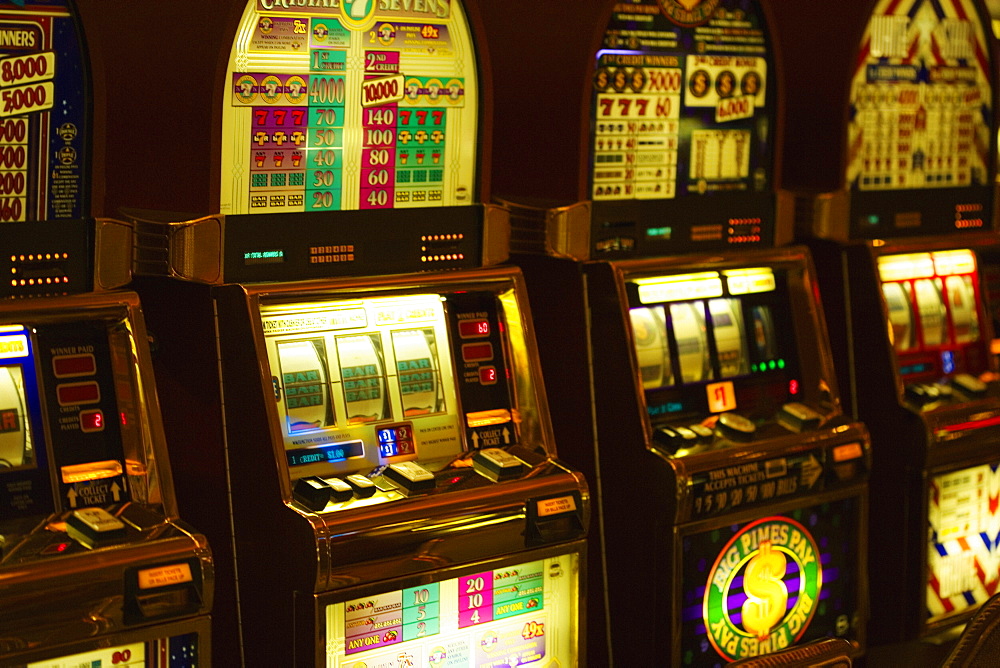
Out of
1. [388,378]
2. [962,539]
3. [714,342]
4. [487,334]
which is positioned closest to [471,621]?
[388,378]

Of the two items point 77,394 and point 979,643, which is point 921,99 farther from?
point 77,394

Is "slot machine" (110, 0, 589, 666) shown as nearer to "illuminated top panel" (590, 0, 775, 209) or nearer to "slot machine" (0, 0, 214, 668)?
"slot machine" (0, 0, 214, 668)

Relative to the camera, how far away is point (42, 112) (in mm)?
2701

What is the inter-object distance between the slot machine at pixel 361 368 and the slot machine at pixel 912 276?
149 cm

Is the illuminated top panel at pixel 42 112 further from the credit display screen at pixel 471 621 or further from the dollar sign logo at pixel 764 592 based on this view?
the dollar sign logo at pixel 764 592

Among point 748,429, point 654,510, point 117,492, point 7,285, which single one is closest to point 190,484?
point 117,492

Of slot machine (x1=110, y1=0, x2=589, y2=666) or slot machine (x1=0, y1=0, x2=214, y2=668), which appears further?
slot machine (x1=110, y1=0, x2=589, y2=666)

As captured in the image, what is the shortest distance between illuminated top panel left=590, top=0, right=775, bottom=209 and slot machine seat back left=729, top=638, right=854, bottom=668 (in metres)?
1.34

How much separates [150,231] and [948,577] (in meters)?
2.99

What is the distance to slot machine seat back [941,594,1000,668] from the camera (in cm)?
210

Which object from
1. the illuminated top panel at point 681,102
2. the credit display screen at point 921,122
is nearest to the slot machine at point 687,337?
the illuminated top panel at point 681,102

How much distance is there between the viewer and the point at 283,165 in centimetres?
307

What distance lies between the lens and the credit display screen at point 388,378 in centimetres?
311

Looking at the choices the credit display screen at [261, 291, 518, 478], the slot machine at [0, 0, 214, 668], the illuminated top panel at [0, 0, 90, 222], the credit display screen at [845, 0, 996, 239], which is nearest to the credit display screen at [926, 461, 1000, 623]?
the credit display screen at [845, 0, 996, 239]
